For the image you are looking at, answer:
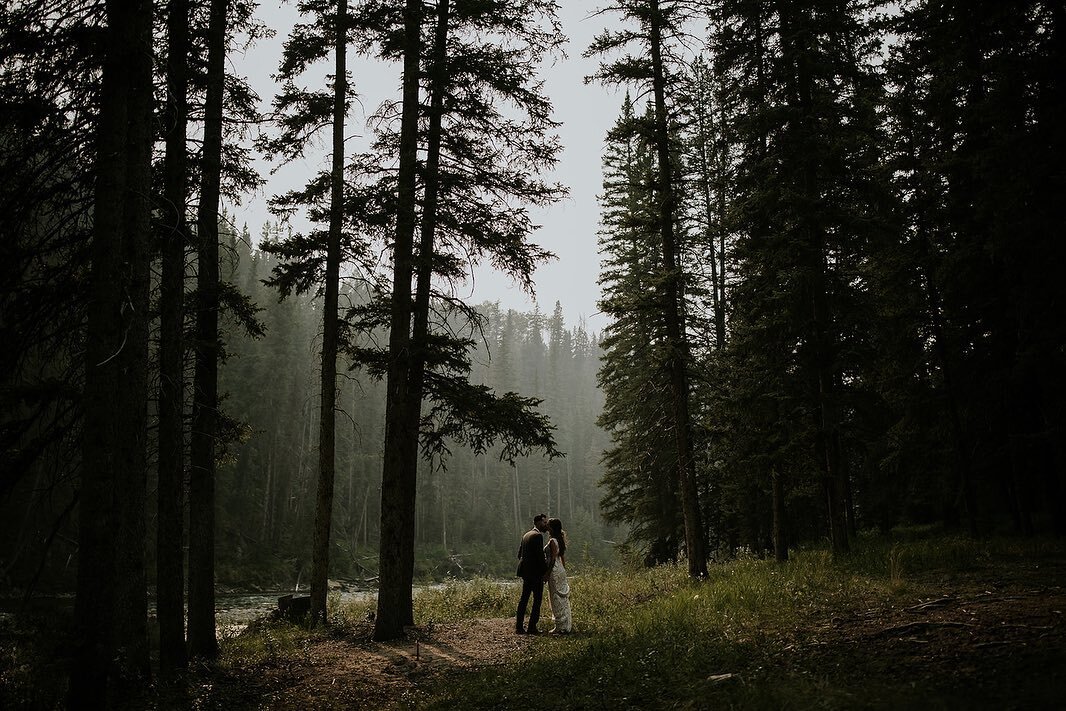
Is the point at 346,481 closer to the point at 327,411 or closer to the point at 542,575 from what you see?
the point at 327,411

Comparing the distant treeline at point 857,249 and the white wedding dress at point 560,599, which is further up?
the distant treeline at point 857,249

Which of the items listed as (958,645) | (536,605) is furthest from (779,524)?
(958,645)

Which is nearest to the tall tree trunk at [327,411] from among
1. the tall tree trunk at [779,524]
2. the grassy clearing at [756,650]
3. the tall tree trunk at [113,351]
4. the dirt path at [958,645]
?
the tall tree trunk at [113,351]

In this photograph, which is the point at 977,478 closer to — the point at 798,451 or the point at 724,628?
the point at 798,451

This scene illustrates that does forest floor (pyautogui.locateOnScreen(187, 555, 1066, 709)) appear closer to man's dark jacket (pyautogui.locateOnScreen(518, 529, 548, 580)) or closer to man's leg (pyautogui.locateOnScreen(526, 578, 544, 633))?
man's leg (pyautogui.locateOnScreen(526, 578, 544, 633))

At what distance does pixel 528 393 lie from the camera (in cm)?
9256

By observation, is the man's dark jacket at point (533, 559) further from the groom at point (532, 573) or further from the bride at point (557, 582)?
the bride at point (557, 582)

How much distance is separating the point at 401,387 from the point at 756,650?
7.16 m

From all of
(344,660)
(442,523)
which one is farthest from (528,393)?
(344,660)

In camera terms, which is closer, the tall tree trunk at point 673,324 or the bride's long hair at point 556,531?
the bride's long hair at point 556,531

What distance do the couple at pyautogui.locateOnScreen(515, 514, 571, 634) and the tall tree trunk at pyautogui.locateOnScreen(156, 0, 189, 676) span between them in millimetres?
5942

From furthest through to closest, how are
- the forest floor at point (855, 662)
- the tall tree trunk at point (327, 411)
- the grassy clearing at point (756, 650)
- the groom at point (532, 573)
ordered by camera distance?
the tall tree trunk at point (327, 411) → the groom at point (532, 573) → the grassy clearing at point (756, 650) → the forest floor at point (855, 662)

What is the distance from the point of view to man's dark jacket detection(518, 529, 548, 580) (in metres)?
11.6

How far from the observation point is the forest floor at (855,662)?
4.93m
